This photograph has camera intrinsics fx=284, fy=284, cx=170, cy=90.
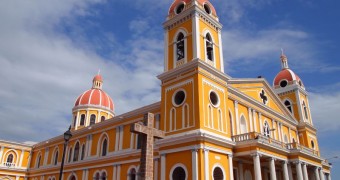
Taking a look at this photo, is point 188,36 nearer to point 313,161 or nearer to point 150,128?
point 150,128

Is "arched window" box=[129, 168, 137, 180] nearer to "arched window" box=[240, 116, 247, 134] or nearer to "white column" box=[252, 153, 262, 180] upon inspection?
"arched window" box=[240, 116, 247, 134]

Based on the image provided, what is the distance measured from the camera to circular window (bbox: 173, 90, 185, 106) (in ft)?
59.8

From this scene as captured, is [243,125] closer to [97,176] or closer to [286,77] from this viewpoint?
[286,77]

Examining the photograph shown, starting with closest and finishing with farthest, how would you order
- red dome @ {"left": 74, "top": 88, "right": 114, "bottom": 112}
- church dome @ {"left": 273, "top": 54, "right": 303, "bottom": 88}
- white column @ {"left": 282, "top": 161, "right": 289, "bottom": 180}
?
1. white column @ {"left": 282, "top": 161, "right": 289, "bottom": 180}
2. church dome @ {"left": 273, "top": 54, "right": 303, "bottom": 88}
3. red dome @ {"left": 74, "top": 88, "right": 114, "bottom": 112}

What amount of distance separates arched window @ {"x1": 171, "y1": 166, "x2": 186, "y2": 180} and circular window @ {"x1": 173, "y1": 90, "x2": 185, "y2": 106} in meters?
4.02

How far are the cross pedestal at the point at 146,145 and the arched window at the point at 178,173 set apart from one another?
7.75 m

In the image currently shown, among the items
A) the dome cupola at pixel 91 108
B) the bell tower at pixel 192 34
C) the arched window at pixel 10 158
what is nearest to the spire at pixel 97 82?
the dome cupola at pixel 91 108

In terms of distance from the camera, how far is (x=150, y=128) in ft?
29.7

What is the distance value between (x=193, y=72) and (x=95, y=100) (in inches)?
885

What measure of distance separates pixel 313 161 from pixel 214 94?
33.7 feet

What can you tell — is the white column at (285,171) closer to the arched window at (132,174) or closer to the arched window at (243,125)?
the arched window at (243,125)

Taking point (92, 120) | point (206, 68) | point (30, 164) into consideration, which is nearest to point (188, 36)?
point (206, 68)

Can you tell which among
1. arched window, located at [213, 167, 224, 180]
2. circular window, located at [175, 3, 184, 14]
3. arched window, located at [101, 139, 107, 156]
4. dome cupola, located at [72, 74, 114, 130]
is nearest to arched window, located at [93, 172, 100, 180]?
arched window, located at [101, 139, 107, 156]

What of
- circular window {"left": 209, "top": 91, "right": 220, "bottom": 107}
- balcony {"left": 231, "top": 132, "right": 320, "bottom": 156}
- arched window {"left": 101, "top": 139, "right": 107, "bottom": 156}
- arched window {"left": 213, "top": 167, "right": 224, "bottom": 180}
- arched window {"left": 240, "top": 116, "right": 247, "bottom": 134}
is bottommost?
arched window {"left": 213, "top": 167, "right": 224, "bottom": 180}
